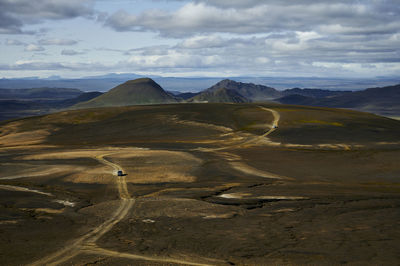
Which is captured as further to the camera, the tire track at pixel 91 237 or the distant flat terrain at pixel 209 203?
the distant flat terrain at pixel 209 203

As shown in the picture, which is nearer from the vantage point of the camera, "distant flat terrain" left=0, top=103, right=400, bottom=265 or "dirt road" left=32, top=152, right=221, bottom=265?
"dirt road" left=32, top=152, right=221, bottom=265

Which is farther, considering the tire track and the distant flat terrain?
the distant flat terrain

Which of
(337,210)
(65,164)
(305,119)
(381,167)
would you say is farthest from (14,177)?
(305,119)

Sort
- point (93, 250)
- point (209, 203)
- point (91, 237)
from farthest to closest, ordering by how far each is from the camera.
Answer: point (209, 203)
point (91, 237)
point (93, 250)

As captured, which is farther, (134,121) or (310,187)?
(134,121)

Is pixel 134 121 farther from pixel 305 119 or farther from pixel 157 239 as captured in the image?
pixel 157 239

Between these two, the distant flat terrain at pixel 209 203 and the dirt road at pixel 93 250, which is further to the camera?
the distant flat terrain at pixel 209 203

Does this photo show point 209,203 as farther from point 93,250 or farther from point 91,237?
point 93,250

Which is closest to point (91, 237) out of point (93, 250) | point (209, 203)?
point (93, 250)
